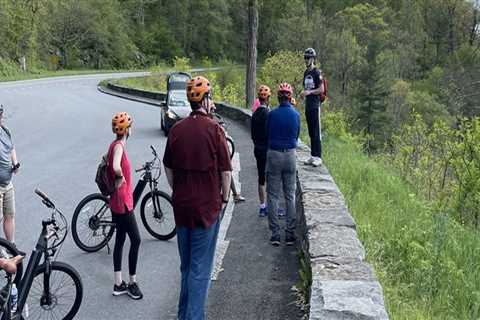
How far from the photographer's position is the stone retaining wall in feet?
13.6

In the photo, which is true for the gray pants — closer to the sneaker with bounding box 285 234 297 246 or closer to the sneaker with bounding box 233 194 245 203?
the sneaker with bounding box 285 234 297 246

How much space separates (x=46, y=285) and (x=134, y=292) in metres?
1.10

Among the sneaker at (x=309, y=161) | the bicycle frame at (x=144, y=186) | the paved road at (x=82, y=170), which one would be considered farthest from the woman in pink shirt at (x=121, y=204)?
the sneaker at (x=309, y=161)

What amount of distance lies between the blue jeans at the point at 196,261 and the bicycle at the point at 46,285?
1228mm

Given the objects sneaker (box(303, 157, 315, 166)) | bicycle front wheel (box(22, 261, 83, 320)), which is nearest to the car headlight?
sneaker (box(303, 157, 315, 166))

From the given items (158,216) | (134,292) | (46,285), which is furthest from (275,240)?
(46,285)

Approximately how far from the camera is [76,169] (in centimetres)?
1301

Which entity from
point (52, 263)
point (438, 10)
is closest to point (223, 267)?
point (52, 263)

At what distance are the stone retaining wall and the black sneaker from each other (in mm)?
1900

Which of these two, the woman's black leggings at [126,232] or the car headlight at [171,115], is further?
the car headlight at [171,115]

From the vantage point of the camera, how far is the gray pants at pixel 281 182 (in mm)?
7375

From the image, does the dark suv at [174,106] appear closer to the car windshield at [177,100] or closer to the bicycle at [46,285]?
the car windshield at [177,100]

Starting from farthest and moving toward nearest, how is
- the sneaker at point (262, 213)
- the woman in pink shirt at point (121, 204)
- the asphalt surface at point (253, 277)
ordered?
the sneaker at point (262, 213) < the woman in pink shirt at point (121, 204) < the asphalt surface at point (253, 277)

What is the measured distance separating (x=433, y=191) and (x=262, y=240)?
28.2ft
